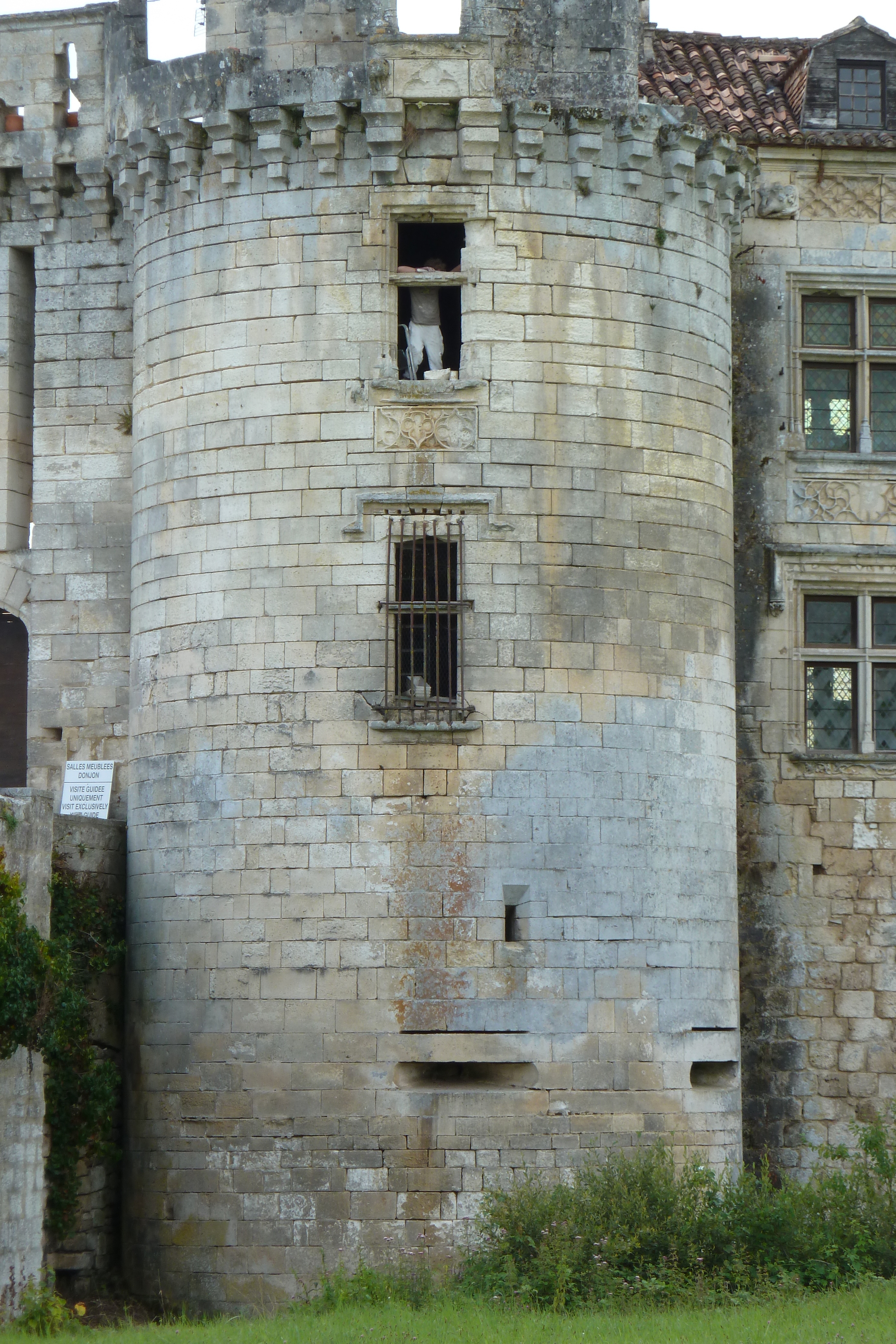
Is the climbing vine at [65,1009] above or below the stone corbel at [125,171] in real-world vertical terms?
below

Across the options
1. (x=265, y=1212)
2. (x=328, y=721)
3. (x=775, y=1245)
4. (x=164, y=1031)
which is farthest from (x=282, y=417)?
(x=775, y=1245)

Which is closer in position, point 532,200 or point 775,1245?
point 775,1245

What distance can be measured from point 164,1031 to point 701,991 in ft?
13.6

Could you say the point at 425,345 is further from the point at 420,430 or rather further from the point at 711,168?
the point at 711,168

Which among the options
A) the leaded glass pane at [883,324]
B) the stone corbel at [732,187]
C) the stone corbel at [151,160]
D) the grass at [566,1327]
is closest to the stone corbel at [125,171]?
the stone corbel at [151,160]

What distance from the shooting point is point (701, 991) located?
15570 millimetres

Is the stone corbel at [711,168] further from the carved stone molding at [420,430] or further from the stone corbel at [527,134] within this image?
the carved stone molding at [420,430]

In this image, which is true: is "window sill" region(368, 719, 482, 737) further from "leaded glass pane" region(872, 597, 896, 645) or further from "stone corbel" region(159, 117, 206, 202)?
"leaded glass pane" region(872, 597, 896, 645)

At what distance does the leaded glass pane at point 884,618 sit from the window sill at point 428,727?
475cm

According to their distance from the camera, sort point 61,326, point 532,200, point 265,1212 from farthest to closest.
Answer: point 61,326, point 532,200, point 265,1212

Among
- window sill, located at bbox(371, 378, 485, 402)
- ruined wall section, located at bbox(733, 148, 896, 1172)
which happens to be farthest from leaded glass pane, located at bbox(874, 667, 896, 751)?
window sill, located at bbox(371, 378, 485, 402)

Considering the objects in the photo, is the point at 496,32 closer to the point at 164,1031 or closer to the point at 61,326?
the point at 61,326

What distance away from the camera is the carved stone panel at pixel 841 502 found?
59.1ft

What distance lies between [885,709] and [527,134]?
615 cm
